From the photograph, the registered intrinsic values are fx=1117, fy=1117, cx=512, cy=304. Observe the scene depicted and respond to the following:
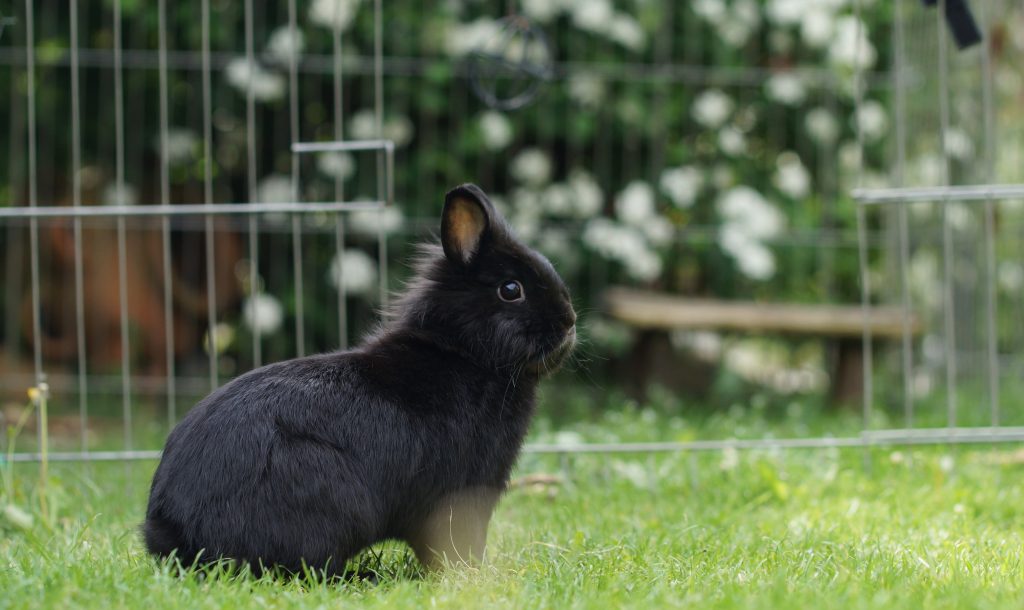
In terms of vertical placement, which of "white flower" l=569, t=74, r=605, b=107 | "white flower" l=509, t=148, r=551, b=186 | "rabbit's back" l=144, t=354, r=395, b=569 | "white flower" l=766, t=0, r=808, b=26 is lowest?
"rabbit's back" l=144, t=354, r=395, b=569

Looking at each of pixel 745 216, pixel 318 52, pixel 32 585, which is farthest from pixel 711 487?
pixel 318 52

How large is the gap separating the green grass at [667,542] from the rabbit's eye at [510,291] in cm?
66

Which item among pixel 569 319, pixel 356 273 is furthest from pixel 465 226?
pixel 356 273

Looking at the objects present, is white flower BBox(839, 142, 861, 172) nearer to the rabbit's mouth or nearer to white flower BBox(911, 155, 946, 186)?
white flower BBox(911, 155, 946, 186)

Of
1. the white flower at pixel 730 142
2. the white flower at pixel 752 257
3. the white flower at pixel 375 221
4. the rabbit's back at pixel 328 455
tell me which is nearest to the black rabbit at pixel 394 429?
the rabbit's back at pixel 328 455

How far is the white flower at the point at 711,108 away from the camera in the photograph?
6355 mm

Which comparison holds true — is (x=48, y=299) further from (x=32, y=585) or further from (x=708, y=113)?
(x=32, y=585)

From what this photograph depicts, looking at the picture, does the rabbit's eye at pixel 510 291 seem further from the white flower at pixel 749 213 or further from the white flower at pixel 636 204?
the white flower at pixel 749 213

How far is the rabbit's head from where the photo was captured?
110 inches

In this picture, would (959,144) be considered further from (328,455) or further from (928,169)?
(328,455)

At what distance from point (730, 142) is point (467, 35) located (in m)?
1.65

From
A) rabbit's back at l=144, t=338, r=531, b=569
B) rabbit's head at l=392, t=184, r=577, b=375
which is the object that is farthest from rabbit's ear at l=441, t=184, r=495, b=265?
rabbit's back at l=144, t=338, r=531, b=569

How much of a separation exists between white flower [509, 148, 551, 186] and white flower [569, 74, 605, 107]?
384 millimetres

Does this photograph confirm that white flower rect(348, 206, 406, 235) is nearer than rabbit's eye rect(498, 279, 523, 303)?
No
